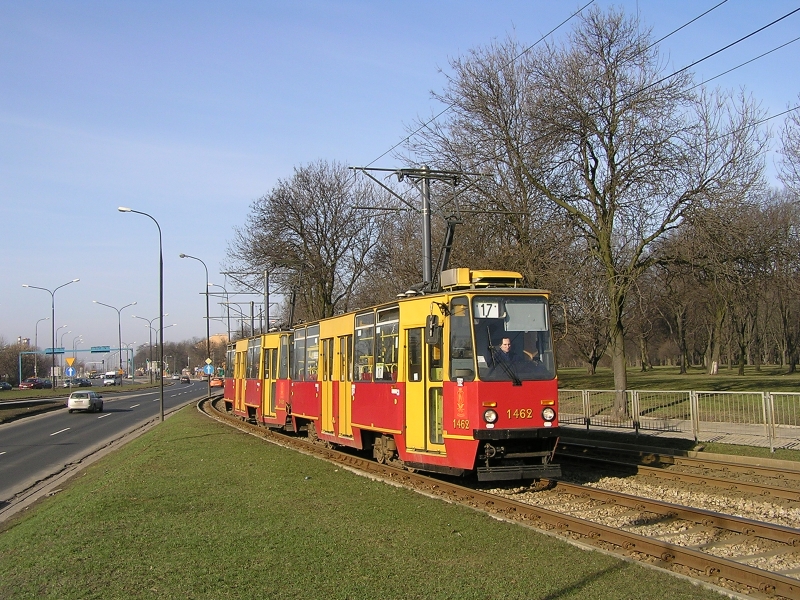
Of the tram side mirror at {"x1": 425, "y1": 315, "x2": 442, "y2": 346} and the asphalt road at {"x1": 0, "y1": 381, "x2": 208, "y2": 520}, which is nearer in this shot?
the tram side mirror at {"x1": 425, "y1": 315, "x2": 442, "y2": 346}

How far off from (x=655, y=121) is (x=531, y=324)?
559 inches

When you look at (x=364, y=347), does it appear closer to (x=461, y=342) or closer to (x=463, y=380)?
(x=461, y=342)

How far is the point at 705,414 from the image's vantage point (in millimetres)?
18859

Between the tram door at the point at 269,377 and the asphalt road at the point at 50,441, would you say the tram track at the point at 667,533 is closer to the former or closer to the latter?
the asphalt road at the point at 50,441

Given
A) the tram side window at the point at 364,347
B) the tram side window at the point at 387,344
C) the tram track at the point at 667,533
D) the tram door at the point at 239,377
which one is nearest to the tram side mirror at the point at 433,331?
the tram side window at the point at 387,344

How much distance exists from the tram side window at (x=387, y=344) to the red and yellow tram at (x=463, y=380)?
0.8 inches

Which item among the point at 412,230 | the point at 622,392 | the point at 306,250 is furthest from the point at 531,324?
the point at 306,250

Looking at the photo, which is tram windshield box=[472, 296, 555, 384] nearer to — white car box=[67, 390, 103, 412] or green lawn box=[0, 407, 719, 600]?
green lawn box=[0, 407, 719, 600]

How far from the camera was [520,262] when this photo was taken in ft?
86.9

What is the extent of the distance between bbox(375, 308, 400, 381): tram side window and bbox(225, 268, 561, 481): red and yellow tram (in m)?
0.02

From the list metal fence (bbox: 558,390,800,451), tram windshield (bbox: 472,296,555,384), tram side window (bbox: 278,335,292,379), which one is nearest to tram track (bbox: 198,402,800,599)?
tram windshield (bbox: 472,296,555,384)

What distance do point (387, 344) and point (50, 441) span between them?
20.9m

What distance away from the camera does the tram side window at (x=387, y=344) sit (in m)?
14.3

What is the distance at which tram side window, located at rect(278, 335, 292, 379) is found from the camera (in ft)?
77.6
